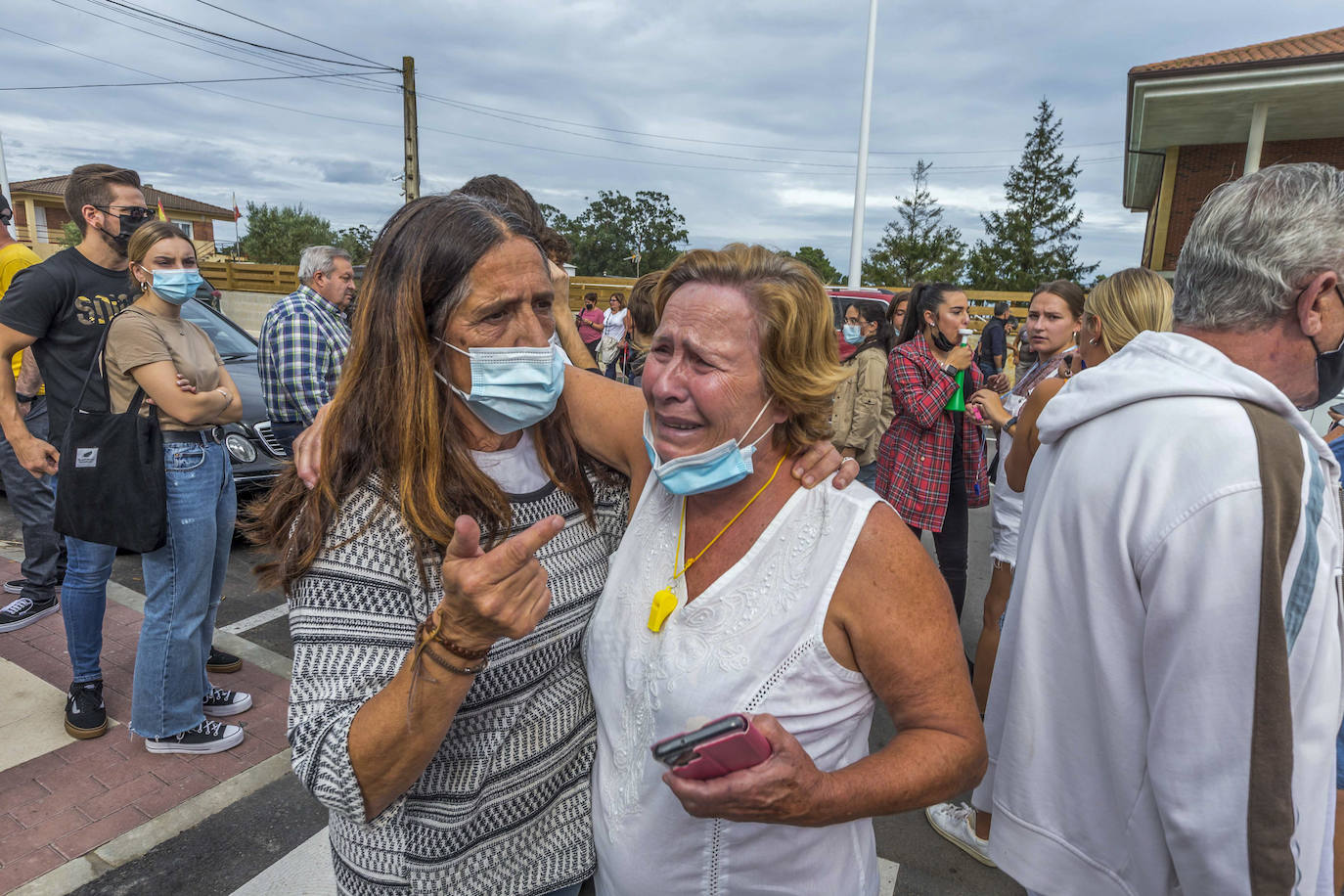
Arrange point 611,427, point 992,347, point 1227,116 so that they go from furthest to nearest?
point 1227,116 < point 992,347 < point 611,427

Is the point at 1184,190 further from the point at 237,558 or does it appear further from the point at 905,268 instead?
the point at 905,268

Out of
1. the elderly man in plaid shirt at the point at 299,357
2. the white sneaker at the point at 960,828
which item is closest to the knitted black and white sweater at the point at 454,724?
the white sneaker at the point at 960,828

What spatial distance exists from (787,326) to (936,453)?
9.13 feet

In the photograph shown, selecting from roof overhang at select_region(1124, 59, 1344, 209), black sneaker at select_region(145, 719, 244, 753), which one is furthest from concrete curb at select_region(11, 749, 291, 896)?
roof overhang at select_region(1124, 59, 1344, 209)

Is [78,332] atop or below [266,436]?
atop

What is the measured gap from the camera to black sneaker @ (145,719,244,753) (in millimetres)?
3318

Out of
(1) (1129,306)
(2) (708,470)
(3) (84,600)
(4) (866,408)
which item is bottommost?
(3) (84,600)

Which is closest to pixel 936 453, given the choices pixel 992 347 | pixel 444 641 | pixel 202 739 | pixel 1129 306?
pixel 1129 306

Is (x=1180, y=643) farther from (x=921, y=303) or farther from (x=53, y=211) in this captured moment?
(x=53, y=211)

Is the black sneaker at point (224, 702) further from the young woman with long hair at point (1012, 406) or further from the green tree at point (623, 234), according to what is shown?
the green tree at point (623, 234)

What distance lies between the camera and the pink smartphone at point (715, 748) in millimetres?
1129

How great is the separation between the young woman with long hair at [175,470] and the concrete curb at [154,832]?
280 mm

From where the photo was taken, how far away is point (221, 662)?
Answer: 159 inches

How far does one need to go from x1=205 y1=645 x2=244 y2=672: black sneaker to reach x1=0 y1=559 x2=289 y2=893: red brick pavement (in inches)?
2.1
